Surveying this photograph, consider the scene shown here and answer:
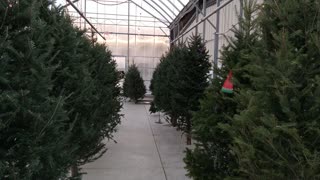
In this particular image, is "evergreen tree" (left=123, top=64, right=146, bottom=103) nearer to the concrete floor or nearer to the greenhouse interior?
the concrete floor

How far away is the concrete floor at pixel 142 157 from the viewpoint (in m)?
6.06

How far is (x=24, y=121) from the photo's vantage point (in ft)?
6.71

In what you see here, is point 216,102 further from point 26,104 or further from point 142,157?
point 142,157

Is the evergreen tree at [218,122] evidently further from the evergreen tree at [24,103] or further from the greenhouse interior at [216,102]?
the evergreen tree at [24,103]

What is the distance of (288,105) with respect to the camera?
2.40 meters

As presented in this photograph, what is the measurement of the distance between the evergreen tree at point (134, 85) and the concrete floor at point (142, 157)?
7649mm

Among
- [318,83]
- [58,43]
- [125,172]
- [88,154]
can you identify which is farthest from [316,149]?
[125,172]

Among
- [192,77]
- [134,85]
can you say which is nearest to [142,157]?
[192,77]

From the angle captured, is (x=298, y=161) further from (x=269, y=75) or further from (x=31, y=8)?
(x=31, y=8)

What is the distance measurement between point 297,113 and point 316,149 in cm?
28

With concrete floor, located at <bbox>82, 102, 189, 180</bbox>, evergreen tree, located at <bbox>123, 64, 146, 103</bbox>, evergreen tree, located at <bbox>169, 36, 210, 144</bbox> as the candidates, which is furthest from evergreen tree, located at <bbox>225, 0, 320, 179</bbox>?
evergreen tree, located at <bbox>123, 64, 146, 103</bbox>

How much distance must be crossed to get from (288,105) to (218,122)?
6.76ft

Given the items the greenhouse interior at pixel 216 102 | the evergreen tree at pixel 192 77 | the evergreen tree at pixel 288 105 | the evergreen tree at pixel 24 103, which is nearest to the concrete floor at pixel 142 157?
the evergreen tree at pixel 192 77

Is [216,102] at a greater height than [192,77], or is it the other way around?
[192,77]
